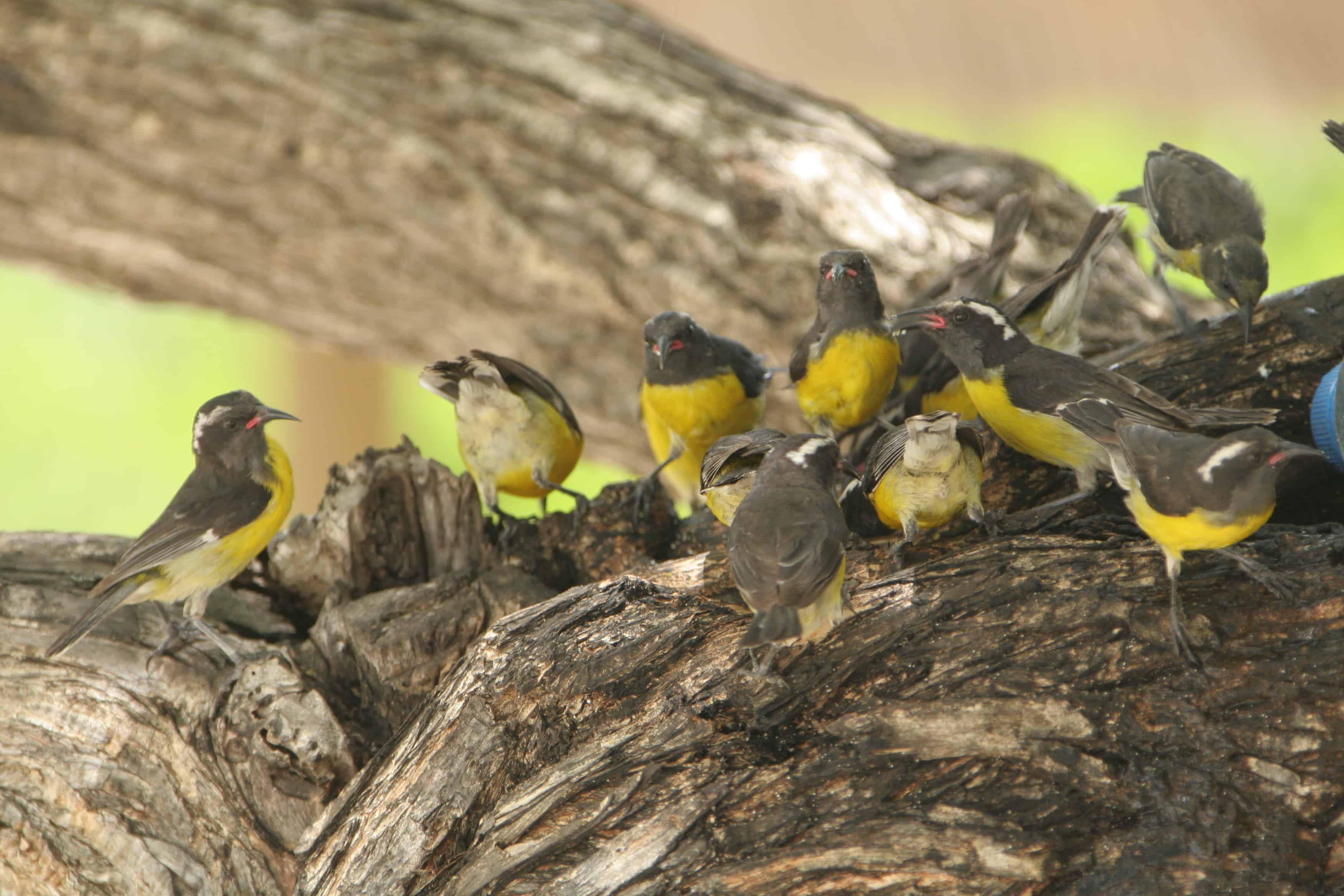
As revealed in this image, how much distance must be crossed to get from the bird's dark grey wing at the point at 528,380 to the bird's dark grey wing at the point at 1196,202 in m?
2.44

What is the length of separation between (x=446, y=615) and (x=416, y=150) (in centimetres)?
307

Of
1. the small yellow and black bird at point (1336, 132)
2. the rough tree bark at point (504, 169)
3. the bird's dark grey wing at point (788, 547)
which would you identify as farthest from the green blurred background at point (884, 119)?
the bird's dark grey wing at point (788, 547)

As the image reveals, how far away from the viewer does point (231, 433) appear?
3982mm

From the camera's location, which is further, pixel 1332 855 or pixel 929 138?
pixel 929 138

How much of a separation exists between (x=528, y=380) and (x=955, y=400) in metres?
1.68

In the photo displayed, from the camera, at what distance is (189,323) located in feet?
35.4

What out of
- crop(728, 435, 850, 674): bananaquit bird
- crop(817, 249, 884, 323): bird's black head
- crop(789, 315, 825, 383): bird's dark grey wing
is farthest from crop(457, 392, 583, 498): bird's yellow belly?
crop(728, 435, 850, 674): bananaquit bird

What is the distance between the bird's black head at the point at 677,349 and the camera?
14.2 ft

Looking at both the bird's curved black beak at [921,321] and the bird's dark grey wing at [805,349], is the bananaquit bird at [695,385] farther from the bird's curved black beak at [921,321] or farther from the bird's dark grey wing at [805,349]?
the bird's curved black beak at [921,321]

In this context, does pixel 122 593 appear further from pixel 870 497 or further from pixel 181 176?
pixel 181 176

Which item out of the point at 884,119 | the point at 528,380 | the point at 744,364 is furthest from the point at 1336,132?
the point at 884,119

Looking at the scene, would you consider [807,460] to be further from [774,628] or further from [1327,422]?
[1327,422]

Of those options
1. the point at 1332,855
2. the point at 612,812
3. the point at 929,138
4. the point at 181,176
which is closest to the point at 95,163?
the point at 181,176

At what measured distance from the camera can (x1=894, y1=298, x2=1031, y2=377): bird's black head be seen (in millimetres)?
3893
